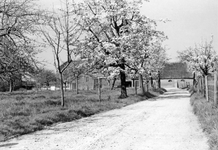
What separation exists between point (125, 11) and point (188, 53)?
26711 millimetres

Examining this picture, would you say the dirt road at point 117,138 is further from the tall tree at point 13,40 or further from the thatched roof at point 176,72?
the thatched roof at point 176,72

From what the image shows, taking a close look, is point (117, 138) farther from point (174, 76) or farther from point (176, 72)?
point (176, 72)

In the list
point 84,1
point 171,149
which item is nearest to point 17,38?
point 171,149

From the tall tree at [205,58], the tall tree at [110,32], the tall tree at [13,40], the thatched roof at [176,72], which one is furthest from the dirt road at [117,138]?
the thatched roof at [176,72]

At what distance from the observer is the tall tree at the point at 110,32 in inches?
979

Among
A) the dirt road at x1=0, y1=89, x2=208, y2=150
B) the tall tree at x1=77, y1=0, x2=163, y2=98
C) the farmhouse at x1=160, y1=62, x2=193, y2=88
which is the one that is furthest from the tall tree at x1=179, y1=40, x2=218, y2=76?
the farmhouse at x1=160, y1=62, x2=193, y2=88

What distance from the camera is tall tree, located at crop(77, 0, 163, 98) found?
81.6 feet

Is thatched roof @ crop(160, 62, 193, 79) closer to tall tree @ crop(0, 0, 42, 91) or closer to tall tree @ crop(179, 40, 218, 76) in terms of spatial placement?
tall tree @ crop(179, 40, 218, 76)

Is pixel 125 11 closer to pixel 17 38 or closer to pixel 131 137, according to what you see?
pixel 17 38

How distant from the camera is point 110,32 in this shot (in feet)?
86.7

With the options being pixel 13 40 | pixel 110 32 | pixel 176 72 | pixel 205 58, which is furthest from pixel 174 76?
pixel 13 40

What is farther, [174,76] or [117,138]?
[174,76]

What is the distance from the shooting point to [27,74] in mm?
11172

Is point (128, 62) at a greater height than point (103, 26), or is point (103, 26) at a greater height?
point (103, 26)
